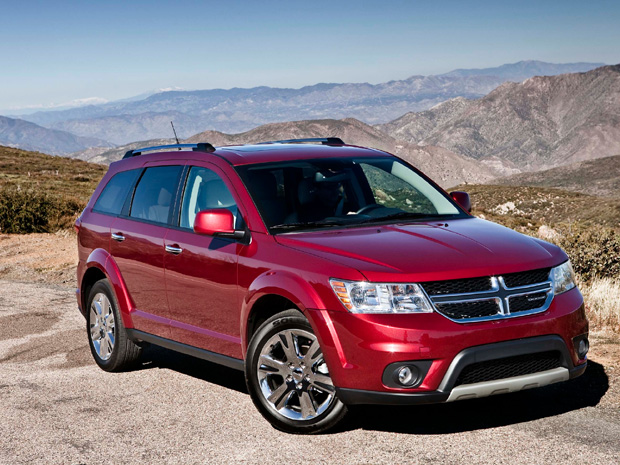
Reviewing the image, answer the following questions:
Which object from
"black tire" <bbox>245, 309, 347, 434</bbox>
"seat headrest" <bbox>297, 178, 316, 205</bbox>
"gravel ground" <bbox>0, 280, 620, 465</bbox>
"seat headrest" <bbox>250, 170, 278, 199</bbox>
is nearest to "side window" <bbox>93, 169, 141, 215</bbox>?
"gravel ground" <bbox>0, 280, 620, 465</bbox>

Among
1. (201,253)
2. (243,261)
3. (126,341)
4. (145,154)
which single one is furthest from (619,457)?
(145,154)

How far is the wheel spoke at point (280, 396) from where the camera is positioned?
188 inches

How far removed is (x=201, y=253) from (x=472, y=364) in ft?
6.94

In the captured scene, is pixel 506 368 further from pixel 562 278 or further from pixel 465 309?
pixel 562 278

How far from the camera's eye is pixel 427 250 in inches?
178

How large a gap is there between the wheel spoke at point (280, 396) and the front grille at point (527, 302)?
4.69ft

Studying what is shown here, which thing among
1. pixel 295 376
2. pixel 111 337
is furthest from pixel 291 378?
pixel 111 337

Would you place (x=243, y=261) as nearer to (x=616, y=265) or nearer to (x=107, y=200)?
(x=107, y=200)

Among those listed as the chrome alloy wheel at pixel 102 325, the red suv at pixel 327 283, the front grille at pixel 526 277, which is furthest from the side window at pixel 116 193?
the front grille at pixel 526 277

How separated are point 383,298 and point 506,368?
785 millimetres

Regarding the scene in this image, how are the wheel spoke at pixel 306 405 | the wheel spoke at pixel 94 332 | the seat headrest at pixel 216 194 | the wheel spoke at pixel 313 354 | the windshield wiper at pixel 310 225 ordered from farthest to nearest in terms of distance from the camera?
1. the wheel spoke at pixel 94 332
2. the seat headrest at pixel 216 194
3. the windshield wiper at pixel 310 225
4. the wheel spoke at pixel 306 405
5. the wheel spoke at pixel 313 354

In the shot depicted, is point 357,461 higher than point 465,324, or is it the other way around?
point 465,324

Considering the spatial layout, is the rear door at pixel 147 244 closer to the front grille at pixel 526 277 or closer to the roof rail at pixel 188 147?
the roof rail at pixel 188 147

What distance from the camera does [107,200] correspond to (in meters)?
7.05
